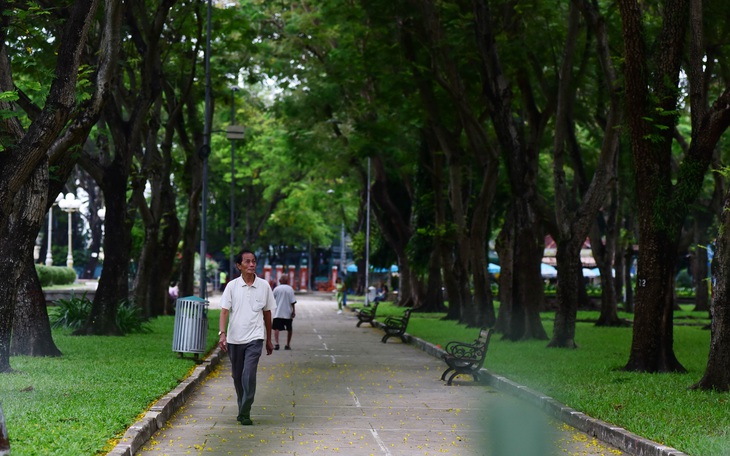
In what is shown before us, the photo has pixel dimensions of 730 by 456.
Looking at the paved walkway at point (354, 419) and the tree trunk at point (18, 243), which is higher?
the tree trunk at point (18, 243)

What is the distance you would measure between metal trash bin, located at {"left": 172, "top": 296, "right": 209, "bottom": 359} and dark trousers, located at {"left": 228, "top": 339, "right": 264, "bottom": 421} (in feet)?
22.8

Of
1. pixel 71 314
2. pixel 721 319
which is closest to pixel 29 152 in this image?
pixel 721 319

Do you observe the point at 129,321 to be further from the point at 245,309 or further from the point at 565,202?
the point at 245,309

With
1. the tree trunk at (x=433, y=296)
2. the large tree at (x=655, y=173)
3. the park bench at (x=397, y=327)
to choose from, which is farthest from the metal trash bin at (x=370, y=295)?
the large tree at (x=655, y=173)

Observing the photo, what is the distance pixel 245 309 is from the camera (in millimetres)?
12461

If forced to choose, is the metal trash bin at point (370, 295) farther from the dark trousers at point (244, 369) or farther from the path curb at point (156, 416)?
the dark trousers at point (244, 369)

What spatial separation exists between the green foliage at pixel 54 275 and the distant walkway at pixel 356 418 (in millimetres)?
22435

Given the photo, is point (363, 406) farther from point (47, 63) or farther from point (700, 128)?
point (47, 63)

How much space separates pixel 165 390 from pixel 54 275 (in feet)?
106

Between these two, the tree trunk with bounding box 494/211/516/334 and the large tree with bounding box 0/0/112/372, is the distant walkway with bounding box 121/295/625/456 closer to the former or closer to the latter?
the large tree with bounding box 0/0/112/372

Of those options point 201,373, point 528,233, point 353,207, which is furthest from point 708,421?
point 353,207

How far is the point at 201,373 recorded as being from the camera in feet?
57.2

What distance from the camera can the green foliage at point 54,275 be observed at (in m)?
42.1

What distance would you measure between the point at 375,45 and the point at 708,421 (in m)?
18.9
